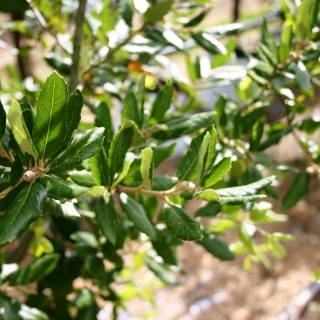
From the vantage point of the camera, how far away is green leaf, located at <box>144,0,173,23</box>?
806 mm

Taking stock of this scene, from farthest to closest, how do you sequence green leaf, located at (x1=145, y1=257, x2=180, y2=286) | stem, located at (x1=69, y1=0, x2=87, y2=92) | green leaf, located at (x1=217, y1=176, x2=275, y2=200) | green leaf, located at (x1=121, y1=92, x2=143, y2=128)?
1. green leaf, located at (x1=145, y1=257, x2=180, y2=286)
2. stem, located at (x1=69, y1=0, x2=87, y2=92)
3. green leaf, located at (x1=121, y1=92, x2=143, y2=128)
4. green leaf, located at (x1=217, y1=176, x2=275, y2=200)

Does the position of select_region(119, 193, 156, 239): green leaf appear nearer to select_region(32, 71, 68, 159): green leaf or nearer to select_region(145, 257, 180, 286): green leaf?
select_region(32, 71, 68, 159): green leaf

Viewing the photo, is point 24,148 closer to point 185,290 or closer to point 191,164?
point 191,164

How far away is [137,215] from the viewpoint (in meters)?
0.61

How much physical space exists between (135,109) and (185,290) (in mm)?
1887

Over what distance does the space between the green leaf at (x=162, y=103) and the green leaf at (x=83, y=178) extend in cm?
19

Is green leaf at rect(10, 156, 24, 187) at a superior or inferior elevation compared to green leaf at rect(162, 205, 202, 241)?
superior

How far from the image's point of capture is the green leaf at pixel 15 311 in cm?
76

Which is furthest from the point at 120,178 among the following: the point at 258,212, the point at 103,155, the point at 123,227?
the point at 258,212

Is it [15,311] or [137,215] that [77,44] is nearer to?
[137,215]

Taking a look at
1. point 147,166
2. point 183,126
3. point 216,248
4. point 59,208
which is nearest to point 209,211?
point 216,248

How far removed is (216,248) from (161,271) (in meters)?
0.29

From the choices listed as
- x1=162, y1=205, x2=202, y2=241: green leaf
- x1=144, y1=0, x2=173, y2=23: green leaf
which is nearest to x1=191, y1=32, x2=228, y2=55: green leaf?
x1=144, y1=0, x2=173, y2=23: green leaf

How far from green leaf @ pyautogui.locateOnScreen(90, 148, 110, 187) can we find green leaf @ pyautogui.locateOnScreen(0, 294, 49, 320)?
381 mm
